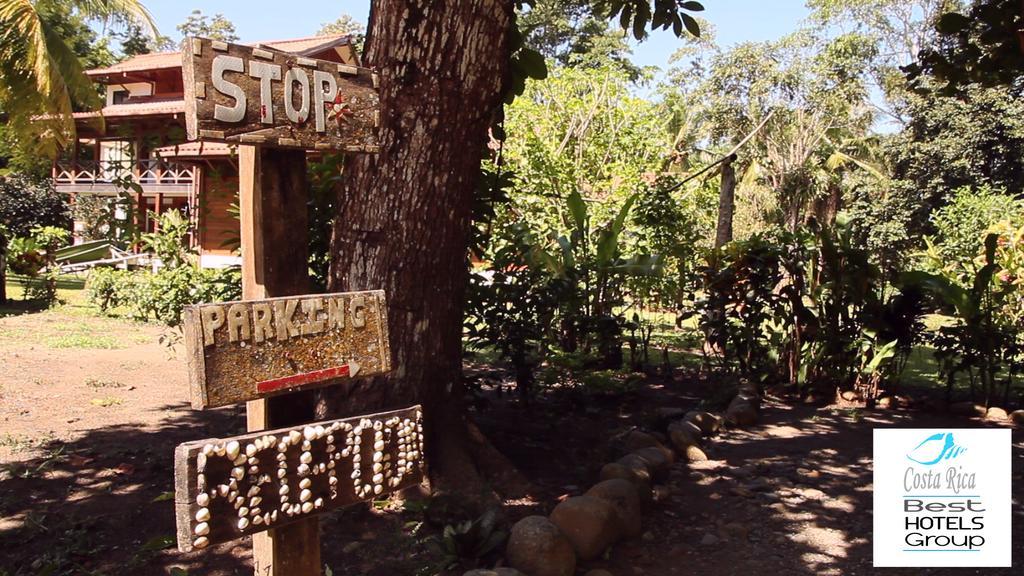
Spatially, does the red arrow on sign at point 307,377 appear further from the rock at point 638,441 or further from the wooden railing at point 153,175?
the wooden railing at point 153,175

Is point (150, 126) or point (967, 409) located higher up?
point (150, 126)

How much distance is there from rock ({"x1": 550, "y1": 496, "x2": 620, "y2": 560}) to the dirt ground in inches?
3.9

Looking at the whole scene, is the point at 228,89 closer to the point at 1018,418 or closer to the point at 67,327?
the point at 1018,418

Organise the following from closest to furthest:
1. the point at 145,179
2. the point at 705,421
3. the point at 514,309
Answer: the point at 514,309, the point at 705,421, the point at 145,179

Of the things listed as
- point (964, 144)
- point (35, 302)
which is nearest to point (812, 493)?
point (35, 302)

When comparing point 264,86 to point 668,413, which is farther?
point 668,413

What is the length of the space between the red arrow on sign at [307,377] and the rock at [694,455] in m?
3.65

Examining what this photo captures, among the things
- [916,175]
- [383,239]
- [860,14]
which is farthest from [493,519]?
[860,14]

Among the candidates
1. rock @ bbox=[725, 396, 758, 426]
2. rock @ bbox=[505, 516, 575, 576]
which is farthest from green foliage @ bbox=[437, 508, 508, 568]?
rock @ bbox=[725, 396, 758, 426]

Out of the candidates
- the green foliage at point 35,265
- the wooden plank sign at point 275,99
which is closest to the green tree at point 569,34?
the green foliage at point 35,265

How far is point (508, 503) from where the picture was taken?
13.9ft

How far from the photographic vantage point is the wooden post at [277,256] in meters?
2.21

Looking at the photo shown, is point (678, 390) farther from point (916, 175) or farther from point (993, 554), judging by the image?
point (916, 175)

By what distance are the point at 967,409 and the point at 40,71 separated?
13527 millimetres
